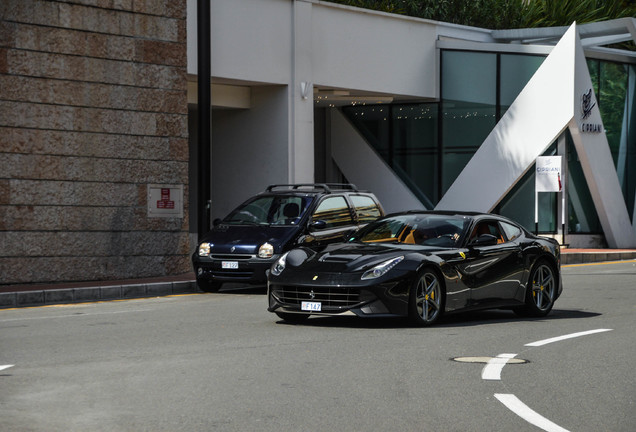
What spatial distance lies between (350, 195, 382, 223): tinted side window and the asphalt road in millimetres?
5878

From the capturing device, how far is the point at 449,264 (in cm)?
1317

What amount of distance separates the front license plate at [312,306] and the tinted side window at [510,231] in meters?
3.06

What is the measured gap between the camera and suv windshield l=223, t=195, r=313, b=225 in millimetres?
19344

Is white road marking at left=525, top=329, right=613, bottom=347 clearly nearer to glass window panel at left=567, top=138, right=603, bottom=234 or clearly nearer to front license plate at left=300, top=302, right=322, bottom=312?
front license plate at left=300, top=302, right=322, bottom=312

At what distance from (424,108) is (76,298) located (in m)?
20.0

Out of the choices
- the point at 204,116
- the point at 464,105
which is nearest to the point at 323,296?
the point at 204,116

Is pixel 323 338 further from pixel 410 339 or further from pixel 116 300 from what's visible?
pixel 116 300

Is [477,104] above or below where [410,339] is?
above

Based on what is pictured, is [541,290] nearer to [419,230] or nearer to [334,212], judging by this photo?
[419,230]

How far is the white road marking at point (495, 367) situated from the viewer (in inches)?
360

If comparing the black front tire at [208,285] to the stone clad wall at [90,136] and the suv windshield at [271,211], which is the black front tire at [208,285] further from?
the stone clad wall at [90,136]

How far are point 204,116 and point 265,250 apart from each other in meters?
4.19

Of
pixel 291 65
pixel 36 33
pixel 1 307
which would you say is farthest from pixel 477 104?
pixel 1 307

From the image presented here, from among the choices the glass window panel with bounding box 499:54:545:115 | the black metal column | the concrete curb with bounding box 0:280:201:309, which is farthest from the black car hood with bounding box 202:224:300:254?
the glass window panel with bounding box 499:54:545:115
